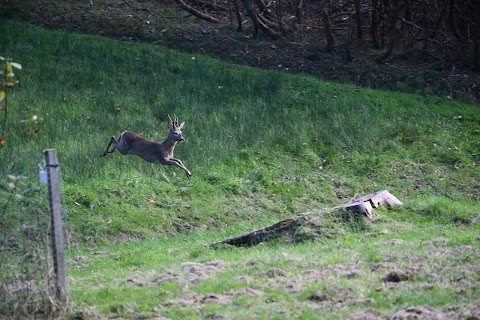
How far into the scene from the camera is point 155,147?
13695mm

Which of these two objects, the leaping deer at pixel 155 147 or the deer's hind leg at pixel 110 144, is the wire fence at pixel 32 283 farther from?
the deer's hind leg at pixel 110 144

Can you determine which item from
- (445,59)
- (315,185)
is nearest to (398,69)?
(445,59)

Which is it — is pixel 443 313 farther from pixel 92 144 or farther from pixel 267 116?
pixel 267 116

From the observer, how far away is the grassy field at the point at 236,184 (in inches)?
298

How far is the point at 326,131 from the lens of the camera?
55.5 feet

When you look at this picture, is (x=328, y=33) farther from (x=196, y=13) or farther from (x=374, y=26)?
(x=196, y=13)

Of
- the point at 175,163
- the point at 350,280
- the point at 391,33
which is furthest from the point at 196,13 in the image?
the point at 350,280

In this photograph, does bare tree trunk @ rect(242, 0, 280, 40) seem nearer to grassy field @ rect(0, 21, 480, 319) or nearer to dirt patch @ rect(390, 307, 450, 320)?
grassy field @ rect(0, 21, 480, 319)

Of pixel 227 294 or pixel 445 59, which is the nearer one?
pixel 227 294

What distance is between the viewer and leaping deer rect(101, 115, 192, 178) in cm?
1368

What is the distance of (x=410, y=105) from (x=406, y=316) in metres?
12.7

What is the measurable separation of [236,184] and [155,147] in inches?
63.8

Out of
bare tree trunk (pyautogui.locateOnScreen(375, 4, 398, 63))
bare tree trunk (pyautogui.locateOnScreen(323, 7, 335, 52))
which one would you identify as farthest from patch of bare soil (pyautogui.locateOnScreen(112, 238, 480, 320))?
bare tree trunk (pyautogui.locateOnScreen(323, 7, 335, 52))

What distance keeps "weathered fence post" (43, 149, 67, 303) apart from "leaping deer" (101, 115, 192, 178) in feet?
21.1
